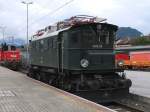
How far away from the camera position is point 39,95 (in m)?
16.4

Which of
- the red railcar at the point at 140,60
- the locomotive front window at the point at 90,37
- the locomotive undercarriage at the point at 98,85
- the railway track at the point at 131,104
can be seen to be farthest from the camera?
the red railcar at the point at 140,60

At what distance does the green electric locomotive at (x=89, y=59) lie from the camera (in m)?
17.5

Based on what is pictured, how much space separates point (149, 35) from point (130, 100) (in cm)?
11335

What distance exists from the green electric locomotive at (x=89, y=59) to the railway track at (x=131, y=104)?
37 cm

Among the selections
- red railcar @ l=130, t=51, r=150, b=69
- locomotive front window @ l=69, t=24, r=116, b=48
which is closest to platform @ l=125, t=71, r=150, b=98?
locomotive front window @ l=69, t=24, r=116, b=48

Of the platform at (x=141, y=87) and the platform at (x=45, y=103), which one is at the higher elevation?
the platform at (x=45, y=103)

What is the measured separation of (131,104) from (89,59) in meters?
2.67

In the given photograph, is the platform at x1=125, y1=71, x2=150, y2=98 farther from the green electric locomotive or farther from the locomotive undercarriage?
the green electric locomotive

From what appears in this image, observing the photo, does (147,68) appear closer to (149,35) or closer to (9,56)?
(9,56)

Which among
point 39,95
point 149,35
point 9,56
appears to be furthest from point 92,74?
point 149,35

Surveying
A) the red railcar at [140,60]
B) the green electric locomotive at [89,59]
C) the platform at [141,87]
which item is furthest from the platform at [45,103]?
the red railcar at [140,60]

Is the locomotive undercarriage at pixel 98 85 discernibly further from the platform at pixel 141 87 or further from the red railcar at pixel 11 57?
the red railcar at pixel 11 57

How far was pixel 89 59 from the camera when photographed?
17.8 meters

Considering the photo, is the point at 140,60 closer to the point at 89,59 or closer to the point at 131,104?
the point at 89,59
